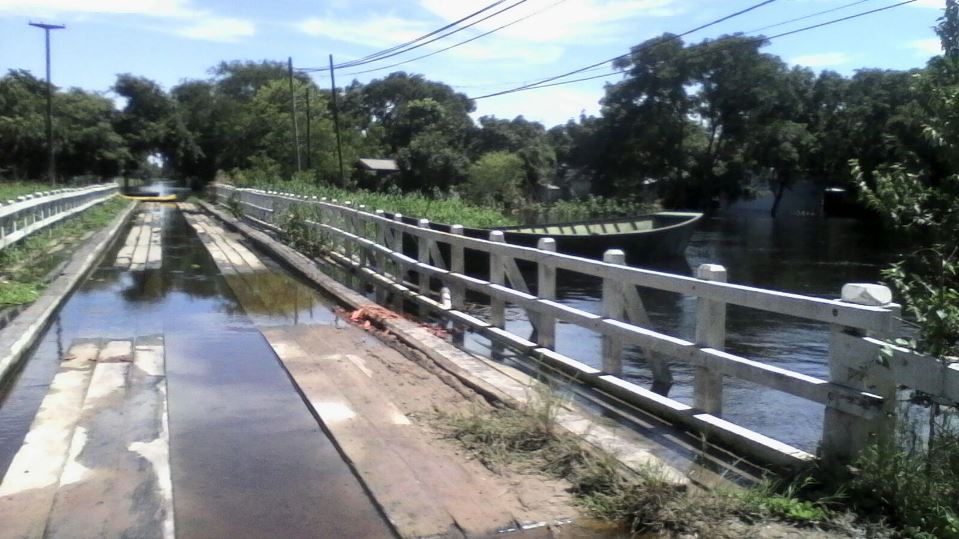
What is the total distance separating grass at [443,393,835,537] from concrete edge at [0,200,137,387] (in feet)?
15.3

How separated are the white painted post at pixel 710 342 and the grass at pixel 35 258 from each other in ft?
28.2

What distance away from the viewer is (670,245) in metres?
28.5

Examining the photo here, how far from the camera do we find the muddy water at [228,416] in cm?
496

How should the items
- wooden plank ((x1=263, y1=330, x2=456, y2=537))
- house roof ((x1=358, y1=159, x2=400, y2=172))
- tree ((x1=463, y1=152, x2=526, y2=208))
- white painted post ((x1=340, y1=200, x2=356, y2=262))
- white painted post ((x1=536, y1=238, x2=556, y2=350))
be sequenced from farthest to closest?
house roof ((x1=358, y1=159, x2=400, y2=172))
tree ((x1=463, y1=152, x2=526, y2=208))
white painted post ((x1=340, y1=200, x2=356, y2=262))
white painted post ((x1=536, y1=238, x2=556, y2=350))
wooden plank ((x1=263, y1=330, x2=456, y2=537))

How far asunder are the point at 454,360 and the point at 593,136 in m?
63.7

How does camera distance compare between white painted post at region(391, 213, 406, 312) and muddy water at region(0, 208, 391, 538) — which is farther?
white painted post at region(391, 213, 406, 312)

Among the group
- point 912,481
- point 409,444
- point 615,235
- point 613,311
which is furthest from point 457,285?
point 615,235

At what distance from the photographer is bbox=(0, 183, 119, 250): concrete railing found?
15.6m

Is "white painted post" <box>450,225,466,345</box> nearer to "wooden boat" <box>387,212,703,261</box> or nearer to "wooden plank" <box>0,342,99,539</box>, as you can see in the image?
"wooden plank" <box>0,342,99,539</box>

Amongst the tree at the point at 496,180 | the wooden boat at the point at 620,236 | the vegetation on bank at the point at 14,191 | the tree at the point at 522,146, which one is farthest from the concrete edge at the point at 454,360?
the tree at the point at 522,146

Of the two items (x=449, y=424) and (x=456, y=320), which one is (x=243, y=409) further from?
(x=456, y=320)

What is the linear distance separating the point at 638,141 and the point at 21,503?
208ft

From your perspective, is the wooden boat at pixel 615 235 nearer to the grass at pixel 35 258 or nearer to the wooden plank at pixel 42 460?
the grass at pixel 35 258

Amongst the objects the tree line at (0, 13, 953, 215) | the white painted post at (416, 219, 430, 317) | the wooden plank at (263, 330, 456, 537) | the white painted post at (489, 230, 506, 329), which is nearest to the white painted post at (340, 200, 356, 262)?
the white painted post at (416, 219, 430, 317)
